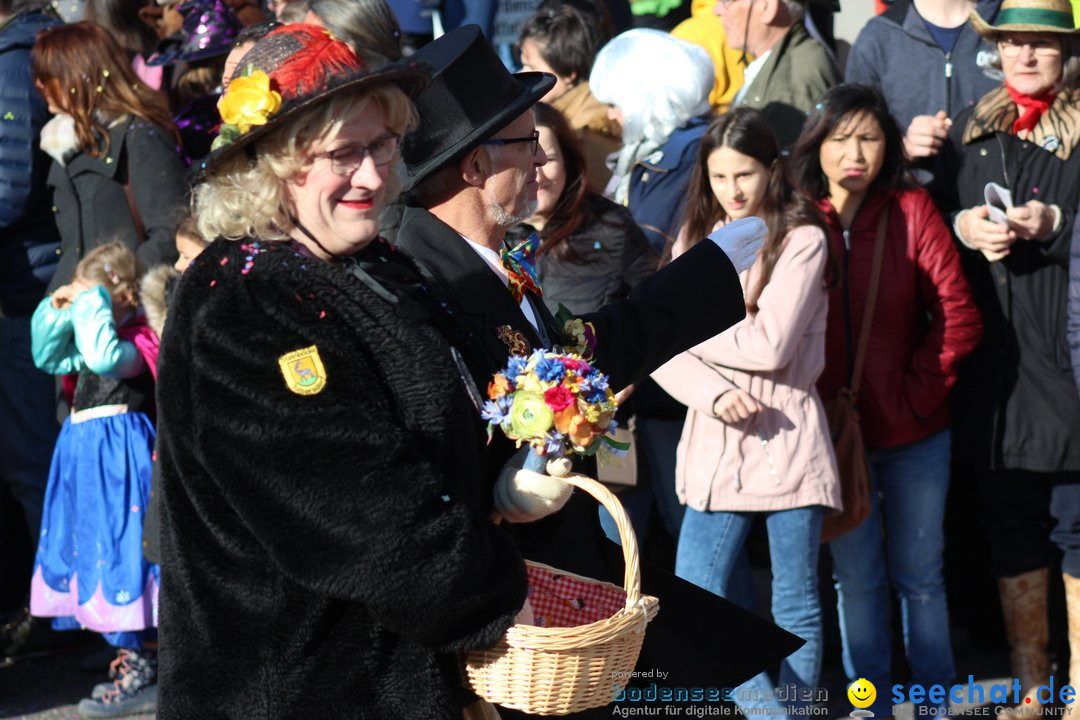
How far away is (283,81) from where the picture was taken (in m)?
2.54

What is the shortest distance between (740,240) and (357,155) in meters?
1.02

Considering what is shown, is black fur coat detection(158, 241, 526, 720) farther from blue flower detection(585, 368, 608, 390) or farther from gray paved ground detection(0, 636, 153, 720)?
gray paved ground detection(0, 636, 153, 720)

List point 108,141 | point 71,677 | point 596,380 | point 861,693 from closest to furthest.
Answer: point 596,380
point 861,693
point 108,141
point 71,677

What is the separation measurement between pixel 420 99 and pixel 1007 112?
109 inches

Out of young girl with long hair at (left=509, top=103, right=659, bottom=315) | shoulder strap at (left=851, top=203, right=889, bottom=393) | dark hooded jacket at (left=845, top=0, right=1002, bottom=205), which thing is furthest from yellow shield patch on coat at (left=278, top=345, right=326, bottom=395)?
dark hooded jacket at (left=845, top=0, right=1002, bottom=205)

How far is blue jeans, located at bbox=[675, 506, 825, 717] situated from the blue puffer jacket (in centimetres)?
316

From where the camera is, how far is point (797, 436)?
4.66 metres

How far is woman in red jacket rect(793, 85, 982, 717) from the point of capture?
195 inches

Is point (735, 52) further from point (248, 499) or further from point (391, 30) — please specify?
point (248, 499)

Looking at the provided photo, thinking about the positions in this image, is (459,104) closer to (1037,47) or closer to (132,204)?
(1037,47)

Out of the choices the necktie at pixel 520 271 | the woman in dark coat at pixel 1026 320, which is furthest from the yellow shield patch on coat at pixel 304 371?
the woman in dark coat at pixel 1026 320

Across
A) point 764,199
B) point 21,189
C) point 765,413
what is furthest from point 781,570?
point 21,189

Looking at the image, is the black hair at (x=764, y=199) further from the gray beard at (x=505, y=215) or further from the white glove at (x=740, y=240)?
the gray beard at (x=505, y=215)

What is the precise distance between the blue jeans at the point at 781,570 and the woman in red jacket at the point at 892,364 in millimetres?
329
